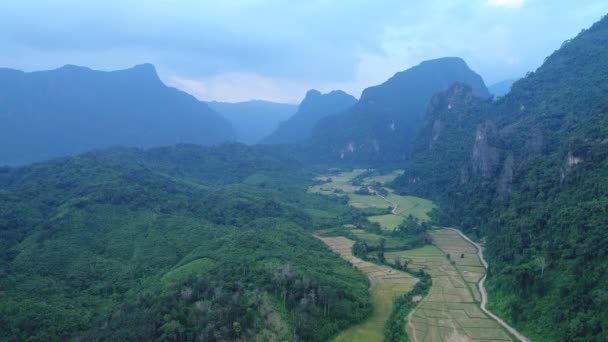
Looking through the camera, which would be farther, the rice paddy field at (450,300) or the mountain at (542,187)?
the rice paddy field at (450,300)

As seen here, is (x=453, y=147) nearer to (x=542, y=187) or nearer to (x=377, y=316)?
(x=542, y=187)

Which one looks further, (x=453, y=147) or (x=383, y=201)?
(x=453, y=147)

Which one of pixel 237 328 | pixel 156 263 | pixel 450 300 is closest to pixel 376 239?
pixel 450 300

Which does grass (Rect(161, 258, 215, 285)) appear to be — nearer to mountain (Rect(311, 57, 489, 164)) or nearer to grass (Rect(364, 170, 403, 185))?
grass (Rect(364, 170, 403, 185))

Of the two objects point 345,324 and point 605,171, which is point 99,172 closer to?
point 345,324

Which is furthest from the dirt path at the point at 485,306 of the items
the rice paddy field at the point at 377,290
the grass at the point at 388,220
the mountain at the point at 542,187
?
the grass at the point at 388,220

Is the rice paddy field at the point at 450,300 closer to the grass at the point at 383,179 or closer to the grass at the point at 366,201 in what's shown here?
the grass at the point at 366,201

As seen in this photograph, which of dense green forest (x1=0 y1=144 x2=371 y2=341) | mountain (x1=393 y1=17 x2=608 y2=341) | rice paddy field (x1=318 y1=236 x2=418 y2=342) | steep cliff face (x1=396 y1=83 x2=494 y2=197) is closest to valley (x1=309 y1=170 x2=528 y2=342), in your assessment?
rice paddy field (x1=318 y1=236 x2=418 y2=342)
